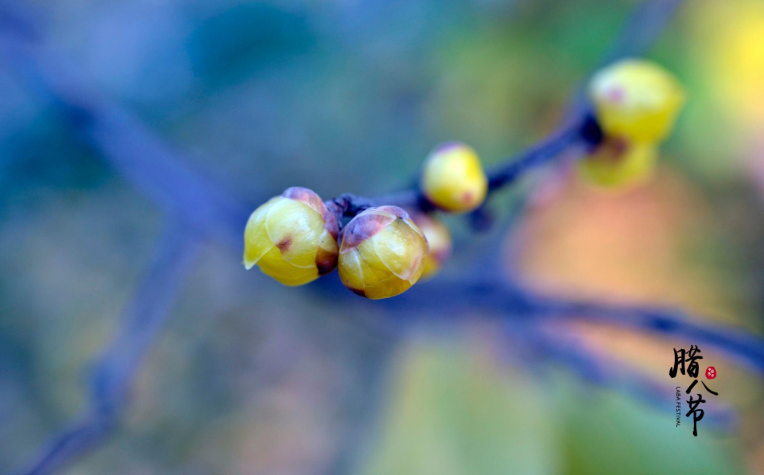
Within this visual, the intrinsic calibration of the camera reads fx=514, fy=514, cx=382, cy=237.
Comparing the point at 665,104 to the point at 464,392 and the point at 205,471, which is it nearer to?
the point at 464,392

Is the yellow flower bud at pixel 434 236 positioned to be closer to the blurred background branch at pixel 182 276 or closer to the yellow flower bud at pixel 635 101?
the blurred background branch at pixel 182 276

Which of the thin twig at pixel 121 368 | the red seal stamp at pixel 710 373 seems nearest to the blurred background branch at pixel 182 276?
the thin twig at pixel 121 368

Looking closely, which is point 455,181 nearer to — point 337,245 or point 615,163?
point 337,245

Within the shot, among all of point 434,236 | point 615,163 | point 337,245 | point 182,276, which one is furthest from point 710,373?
point 182,276

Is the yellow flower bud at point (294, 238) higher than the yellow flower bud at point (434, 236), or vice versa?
the yellow flower bud at point (434, 236)

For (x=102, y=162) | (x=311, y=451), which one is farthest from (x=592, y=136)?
(x=102, y=162)

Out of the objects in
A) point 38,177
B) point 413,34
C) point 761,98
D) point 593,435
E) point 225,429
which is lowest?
point 225,429

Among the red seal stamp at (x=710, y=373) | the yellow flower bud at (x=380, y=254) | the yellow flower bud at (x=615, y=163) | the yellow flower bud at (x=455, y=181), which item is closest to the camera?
the yellow flower bud at (x=380, y=254)
